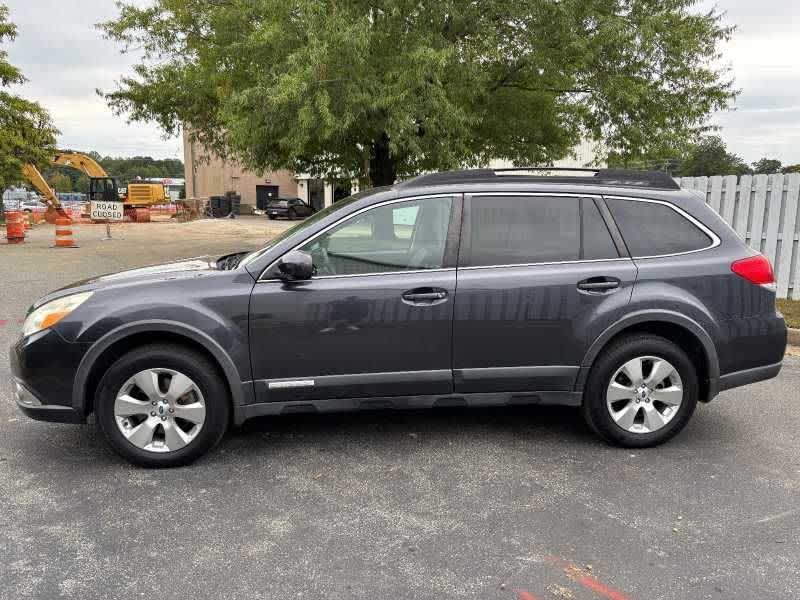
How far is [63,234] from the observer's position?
60.4 ft

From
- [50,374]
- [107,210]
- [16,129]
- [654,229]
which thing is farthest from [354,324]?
[16,129]

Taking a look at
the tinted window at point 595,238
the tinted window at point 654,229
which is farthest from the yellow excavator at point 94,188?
the tinted window at point 654,229

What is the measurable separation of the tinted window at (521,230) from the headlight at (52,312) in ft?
7.58

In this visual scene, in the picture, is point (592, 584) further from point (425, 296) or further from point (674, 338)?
point (674, 338)

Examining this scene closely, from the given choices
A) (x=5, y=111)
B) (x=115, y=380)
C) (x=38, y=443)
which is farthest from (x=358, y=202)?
(x=5, y=111)

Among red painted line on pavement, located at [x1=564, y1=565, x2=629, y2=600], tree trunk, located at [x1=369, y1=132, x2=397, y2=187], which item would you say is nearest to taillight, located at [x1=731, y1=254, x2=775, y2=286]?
red painted line on pavement, located at [x1=564, y1=565, x2=629, y2=600]

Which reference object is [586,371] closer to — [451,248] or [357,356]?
[451,248]

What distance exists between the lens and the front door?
3744 mm

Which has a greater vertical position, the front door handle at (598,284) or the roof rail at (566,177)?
the roof rail at (566,177)

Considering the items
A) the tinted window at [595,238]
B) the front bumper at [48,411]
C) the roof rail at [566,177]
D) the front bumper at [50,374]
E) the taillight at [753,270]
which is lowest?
the front bumper at [48,411]

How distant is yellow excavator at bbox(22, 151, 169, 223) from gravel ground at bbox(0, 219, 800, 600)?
99.8 ft

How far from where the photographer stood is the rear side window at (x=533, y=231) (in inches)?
157

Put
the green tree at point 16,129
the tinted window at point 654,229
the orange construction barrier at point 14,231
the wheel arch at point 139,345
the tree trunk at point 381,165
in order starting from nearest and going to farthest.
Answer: the wheel arch at point 139,345
the tinted window at point 654,229
the tree trunk at point 381,165
the orange construction barrier at point 14,231
the green tree at point 16,129

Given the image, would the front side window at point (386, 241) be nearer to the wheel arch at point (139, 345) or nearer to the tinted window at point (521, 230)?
the tinted window at point (521, 230)
